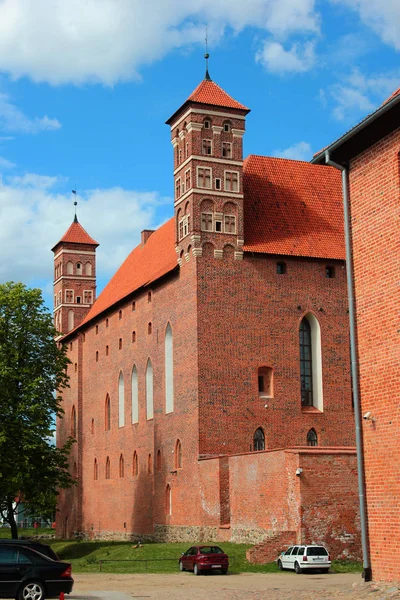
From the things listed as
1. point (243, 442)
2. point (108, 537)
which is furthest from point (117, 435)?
point (243, 442)

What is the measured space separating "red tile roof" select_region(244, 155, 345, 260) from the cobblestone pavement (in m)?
15.6

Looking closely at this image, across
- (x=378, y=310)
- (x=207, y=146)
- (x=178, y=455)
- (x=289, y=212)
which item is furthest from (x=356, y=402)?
(x=289, y=212)

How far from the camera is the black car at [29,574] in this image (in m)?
16.1

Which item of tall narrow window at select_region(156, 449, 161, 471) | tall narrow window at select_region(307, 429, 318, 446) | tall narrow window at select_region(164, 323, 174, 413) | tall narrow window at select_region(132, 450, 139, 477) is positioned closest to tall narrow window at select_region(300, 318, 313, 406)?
tall narrow window at select_region(307, 429, 318, 446)

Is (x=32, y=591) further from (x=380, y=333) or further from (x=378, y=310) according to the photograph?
(x=378, y=310)

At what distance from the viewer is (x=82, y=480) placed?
53.3m

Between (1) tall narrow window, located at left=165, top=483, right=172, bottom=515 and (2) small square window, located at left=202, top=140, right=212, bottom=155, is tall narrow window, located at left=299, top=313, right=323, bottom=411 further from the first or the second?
(2) small square window, located at left=202, top=140, right=212, bottom=155

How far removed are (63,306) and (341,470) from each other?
33.3 m

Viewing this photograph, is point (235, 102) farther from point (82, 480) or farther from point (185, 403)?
point (82, 480)

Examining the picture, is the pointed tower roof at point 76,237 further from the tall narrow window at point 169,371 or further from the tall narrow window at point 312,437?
the tall narrow window at point 312,437

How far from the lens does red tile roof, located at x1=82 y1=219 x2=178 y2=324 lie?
42844 millimetres

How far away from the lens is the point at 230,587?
2198cm

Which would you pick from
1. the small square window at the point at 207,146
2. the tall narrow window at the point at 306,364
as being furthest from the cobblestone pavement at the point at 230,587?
the small square window at the point at 207,146

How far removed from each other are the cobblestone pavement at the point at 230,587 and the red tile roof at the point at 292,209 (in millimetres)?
15627
